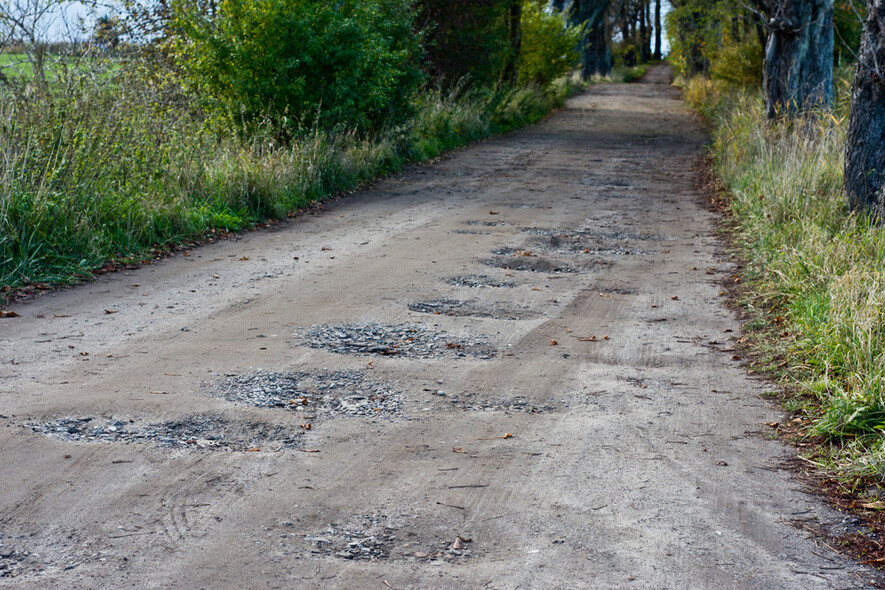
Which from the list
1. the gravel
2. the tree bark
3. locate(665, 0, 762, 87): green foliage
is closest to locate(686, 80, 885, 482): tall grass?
the gravel

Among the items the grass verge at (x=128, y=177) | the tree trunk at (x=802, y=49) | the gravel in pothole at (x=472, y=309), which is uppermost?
the tree trunk at (x=802, y=49)

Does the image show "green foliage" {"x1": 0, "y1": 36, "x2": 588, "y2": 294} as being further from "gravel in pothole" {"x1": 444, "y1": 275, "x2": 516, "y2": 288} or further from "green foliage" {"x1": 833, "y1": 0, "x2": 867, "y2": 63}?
"green foliage" {"x1": 833, "y1": 0, "x2": 867, "y2": 63}

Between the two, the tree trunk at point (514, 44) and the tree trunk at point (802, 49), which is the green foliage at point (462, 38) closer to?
the tree trunk at point (514, 44)

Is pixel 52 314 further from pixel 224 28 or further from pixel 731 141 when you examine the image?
pixel 731 141

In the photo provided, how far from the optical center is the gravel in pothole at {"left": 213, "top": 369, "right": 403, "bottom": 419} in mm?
4516

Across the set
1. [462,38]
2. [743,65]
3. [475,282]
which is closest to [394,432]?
[475,282]

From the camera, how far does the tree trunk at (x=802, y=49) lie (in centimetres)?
1390

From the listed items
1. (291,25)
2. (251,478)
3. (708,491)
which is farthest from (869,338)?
(291,25)

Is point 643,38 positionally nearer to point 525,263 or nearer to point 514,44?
point 514,44

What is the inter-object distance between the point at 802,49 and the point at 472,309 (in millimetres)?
10173

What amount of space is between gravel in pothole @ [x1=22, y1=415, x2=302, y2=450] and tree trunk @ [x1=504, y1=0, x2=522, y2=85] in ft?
69.4

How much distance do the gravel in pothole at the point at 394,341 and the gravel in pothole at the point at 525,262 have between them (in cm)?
222

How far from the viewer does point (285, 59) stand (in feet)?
40.5

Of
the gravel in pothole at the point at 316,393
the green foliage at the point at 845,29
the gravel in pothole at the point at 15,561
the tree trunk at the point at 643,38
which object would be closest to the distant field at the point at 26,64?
the gravel in pothole at the point at 316,393
